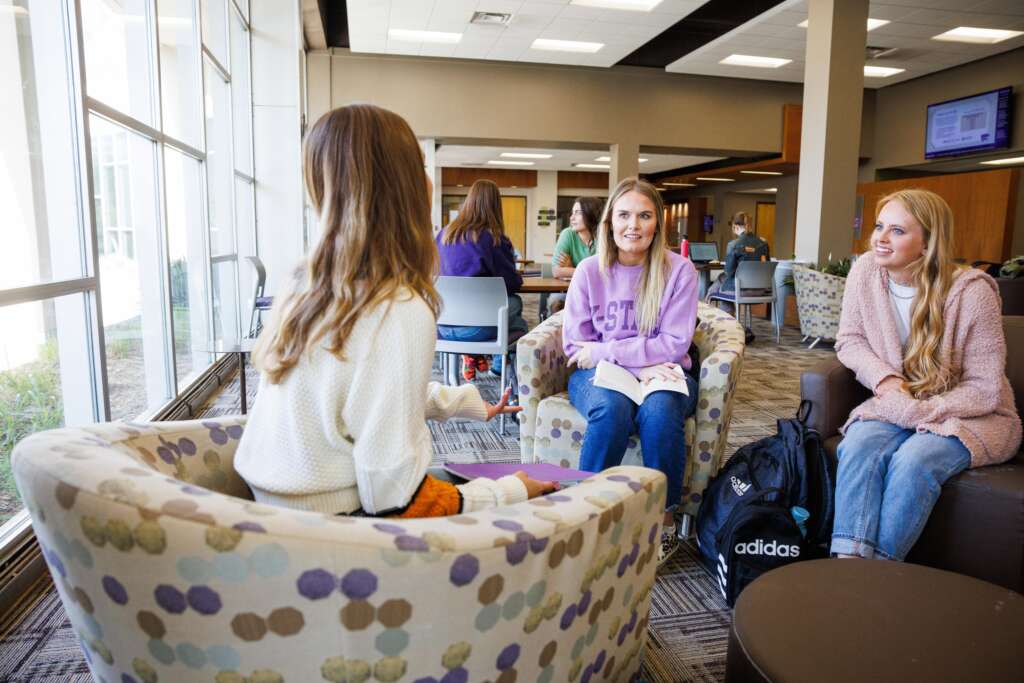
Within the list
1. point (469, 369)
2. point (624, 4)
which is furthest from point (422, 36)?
point (469, 369)

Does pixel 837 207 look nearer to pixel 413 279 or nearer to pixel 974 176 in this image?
pixel 974 176

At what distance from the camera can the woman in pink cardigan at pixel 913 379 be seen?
187 centimetres

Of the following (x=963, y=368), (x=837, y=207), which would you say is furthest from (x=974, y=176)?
(x=963, y=368)

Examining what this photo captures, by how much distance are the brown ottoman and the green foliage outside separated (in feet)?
7.18

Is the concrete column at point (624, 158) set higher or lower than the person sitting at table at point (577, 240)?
higher

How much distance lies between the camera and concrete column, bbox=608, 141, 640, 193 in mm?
10445

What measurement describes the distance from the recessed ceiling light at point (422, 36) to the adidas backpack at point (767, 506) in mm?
7302

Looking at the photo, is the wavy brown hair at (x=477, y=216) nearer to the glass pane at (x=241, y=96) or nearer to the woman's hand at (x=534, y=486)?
the woman's hand at (x=534, y=486)

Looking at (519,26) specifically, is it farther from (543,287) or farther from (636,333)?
(636,333)

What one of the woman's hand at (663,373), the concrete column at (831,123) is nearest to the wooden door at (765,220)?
the concrete column at (831,123)

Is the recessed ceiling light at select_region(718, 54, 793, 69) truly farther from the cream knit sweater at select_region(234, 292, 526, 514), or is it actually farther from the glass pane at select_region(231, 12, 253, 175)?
the cream knit sweater at select_region(234, 292, 526, 514)

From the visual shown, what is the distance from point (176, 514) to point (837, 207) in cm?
744

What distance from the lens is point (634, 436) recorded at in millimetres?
2309

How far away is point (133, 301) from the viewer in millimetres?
3562
